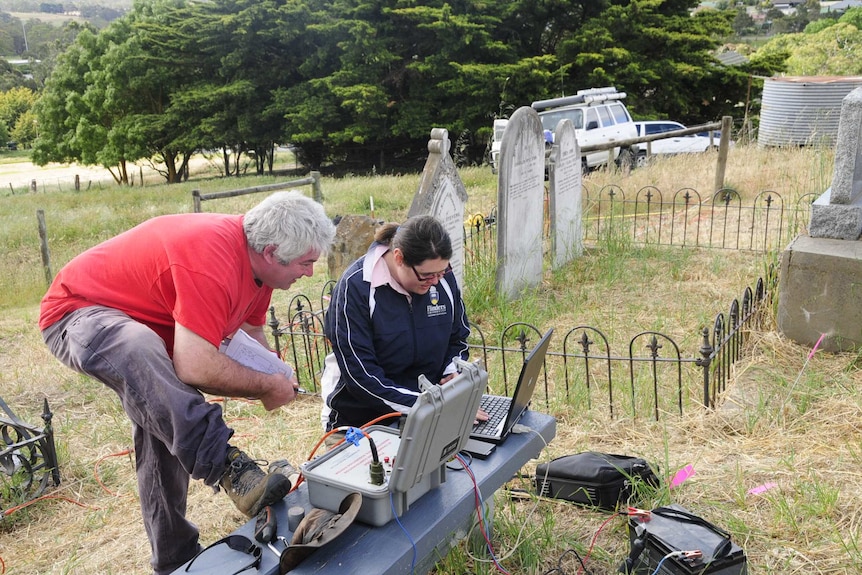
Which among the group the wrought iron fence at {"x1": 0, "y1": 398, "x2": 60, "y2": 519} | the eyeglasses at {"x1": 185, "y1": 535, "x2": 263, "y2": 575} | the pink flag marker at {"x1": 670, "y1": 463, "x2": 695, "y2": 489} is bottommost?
the wrought iron fence at {"x1": 0, "y1": 398, "x2": 60, "y2": 519}

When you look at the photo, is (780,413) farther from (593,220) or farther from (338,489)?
(593,220)

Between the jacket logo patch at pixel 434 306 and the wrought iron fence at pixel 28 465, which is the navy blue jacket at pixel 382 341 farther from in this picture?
the wrought iron fence at pixel 28 465

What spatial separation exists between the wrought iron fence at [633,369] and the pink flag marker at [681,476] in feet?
2.53

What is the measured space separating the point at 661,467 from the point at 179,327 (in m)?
2.28

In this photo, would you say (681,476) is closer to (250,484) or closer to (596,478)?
(596,478)

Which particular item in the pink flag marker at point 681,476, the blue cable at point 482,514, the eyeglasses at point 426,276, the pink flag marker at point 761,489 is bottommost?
the pink flag marker at point 761,489

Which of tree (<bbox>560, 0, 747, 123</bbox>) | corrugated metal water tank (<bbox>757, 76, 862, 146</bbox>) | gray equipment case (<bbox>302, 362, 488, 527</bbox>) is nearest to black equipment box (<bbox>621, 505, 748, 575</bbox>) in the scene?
gray equipment case (<bbox>302, 362, 488, 527</bbox>)

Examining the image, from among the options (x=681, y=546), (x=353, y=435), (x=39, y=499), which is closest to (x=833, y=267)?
(x=681, y=546)

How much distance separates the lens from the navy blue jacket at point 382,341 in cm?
282

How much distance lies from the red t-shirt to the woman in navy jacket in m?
0.43

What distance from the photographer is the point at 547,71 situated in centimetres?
2386

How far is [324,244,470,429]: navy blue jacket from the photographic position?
111 inches

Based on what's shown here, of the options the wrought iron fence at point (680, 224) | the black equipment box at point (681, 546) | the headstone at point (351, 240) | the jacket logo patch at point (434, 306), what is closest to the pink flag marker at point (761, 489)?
the black equipment box at point (681, 546)

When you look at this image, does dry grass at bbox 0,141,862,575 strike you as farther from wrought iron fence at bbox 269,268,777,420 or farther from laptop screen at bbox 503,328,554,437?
laptop screen at bbox 503,328,554,437
